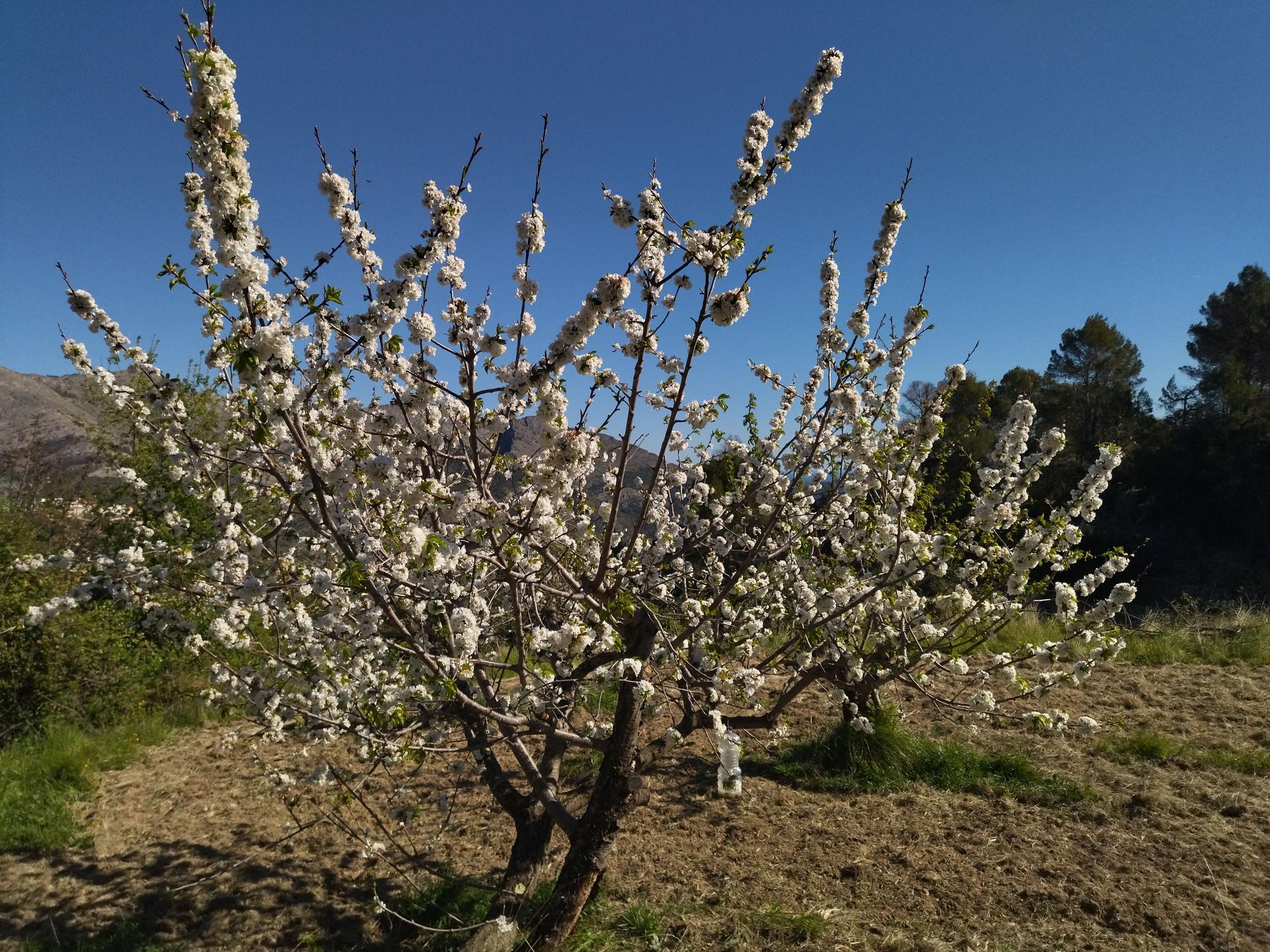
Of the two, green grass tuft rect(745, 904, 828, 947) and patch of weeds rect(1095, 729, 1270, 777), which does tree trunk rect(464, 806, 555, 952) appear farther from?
patch of weeds rect(1095, 729, 1270, 777)

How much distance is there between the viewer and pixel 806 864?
4105 mm

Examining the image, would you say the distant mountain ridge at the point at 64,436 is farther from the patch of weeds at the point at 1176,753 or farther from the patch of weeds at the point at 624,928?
the patch of weeds at the point at 1176,753

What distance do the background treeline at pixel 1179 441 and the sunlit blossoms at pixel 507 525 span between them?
44.7ft

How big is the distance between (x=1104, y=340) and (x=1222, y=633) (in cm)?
1851

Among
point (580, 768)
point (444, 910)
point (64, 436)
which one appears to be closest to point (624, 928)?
point (444, 910)

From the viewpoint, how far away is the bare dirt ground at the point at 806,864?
3.42 meters

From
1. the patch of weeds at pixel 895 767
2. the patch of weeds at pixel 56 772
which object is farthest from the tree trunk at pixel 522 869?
the patch of weeds at pixel 56 772

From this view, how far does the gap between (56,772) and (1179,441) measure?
27.2m

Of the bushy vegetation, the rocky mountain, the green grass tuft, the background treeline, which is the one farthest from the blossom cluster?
the rocky mountain

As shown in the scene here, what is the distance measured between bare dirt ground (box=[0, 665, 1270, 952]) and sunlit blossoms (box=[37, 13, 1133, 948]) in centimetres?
87

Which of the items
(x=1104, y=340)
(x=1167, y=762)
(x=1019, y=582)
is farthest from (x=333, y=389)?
(x=1104, y=340)

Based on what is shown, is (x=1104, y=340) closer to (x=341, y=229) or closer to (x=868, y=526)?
(x=868, y=526)

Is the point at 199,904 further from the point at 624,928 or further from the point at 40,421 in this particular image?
the point at 40,421

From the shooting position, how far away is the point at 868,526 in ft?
13.5
